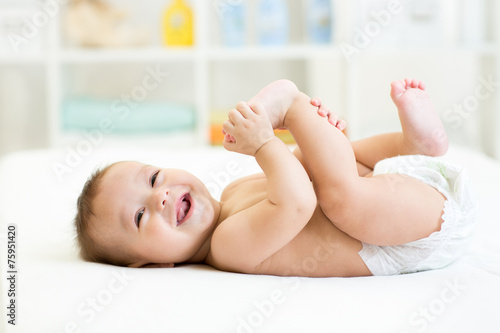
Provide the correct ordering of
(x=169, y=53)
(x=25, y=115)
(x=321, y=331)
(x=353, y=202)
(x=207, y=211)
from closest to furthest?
(x=321, y=331) < (x=353, y=202) < (x=207, y=211) < (x=169, y=53) < (x=25, y=115)

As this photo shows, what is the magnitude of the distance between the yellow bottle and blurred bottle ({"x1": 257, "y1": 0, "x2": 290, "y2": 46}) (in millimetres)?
320

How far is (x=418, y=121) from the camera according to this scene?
1125 mm

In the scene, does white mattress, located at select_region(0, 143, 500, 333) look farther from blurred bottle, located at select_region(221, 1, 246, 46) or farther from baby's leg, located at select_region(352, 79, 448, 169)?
blurred bottle, located at select_region(221, 1, 246, 46)

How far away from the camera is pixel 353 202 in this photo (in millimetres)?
978

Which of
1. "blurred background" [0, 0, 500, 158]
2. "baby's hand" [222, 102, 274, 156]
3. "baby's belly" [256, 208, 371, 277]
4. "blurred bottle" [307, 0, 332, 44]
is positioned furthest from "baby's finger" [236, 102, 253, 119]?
"blurred bottle" [307, 0, 332, 44]

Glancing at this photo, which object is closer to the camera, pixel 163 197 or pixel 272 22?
pixel 163 197

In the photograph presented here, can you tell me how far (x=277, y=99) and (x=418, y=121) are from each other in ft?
0.93

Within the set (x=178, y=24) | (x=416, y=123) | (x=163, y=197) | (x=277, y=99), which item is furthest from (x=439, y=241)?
(x=178, y=24)

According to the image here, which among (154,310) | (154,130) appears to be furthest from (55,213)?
(154,130)

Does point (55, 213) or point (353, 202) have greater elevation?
point (353, 202)

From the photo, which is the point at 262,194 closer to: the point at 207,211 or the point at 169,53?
the point at 207,211

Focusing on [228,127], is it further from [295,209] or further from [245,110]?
[295,209]

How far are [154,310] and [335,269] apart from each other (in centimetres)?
33

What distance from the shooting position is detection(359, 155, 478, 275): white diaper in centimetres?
102
